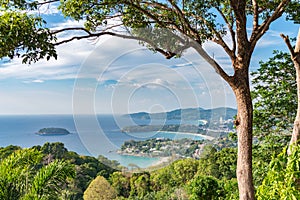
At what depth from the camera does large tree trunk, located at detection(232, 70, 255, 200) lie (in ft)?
8.73

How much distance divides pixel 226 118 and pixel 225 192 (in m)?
1.73

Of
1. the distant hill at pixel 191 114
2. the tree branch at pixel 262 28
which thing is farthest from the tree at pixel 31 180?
the tree branch at pixel 262 28

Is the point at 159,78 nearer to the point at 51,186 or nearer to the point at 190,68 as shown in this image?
the point at 190,68

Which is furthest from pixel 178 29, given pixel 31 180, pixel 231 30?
pixel 31 180

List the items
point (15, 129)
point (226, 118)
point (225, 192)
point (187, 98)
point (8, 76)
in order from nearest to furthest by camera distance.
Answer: point (187, 98) → point (226, 118) → point (225, 192) → point (8, 76) → point (15, 129)

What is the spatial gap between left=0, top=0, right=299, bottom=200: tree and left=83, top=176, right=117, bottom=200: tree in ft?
27.2

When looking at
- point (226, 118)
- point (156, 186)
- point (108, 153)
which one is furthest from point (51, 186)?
point (156, 186)

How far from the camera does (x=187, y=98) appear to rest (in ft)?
11.5

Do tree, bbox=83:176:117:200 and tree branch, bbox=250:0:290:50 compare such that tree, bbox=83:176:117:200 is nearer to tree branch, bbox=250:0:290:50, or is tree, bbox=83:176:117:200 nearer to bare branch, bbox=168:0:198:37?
bare branch, bbox=168:0:198:37

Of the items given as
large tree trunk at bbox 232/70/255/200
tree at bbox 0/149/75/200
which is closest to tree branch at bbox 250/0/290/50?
large tree trunk at bbox 232/70/255/200

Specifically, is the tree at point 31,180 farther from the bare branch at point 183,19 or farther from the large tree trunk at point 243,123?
the bare branch at point 183,19

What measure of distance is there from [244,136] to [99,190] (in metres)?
9.09

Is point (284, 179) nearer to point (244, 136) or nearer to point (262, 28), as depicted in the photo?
point (244, 136)

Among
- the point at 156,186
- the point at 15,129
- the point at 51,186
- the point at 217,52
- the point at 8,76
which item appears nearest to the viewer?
the point at 51,186
